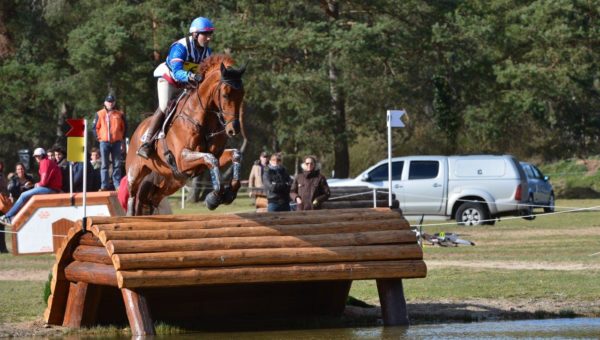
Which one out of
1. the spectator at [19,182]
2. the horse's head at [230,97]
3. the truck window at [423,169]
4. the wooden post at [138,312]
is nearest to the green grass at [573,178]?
the truck window at [423,169]

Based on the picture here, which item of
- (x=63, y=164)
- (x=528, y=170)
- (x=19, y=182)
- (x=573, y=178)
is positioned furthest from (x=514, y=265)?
(x=573, y=178)

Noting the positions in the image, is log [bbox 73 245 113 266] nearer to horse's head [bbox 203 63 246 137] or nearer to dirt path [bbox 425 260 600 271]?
horse's head [bbox 203 63 246 137]

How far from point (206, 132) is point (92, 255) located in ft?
6.50

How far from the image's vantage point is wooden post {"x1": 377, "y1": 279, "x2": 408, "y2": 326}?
10844mm

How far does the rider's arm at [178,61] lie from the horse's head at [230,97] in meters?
0.85

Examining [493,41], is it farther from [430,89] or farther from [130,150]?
[130,150]

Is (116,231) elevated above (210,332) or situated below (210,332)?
above

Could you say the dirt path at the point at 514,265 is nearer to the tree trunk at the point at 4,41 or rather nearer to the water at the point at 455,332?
the water at the point at 455,332

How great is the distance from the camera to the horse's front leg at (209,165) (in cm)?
1114

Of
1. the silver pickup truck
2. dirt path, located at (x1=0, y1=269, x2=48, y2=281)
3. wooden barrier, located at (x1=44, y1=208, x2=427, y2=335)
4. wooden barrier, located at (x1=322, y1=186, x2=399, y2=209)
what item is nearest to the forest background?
the silver pickup truck

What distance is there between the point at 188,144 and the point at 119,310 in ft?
6.22

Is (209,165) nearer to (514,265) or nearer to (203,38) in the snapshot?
(203,38)

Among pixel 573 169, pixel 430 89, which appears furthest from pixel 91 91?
pixel 573 169

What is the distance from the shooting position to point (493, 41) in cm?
4438
